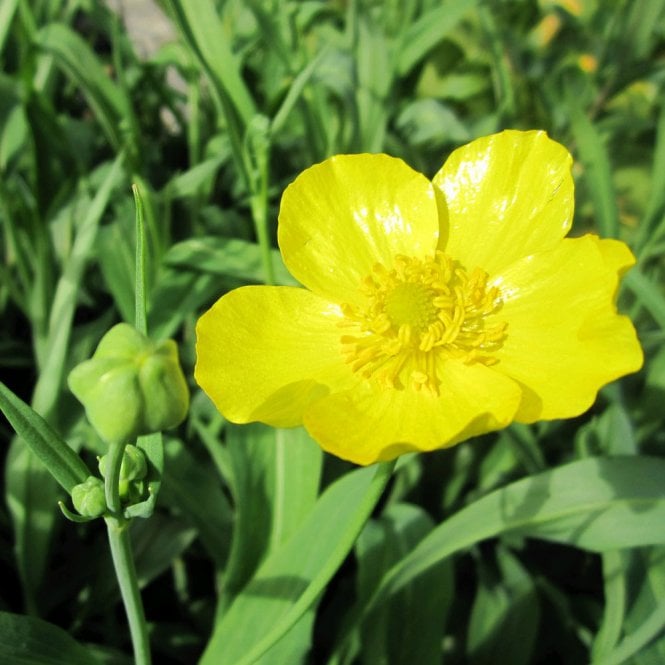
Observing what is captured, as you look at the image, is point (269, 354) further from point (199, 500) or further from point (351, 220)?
point (199, 500)

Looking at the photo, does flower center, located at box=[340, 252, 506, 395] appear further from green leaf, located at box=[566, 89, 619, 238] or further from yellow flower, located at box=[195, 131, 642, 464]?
green leaf, located at box=[566, 89, 619, 238]

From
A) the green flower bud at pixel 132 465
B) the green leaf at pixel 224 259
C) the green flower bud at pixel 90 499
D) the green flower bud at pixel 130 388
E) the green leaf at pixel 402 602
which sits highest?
the green flower bud at pixel 130 388

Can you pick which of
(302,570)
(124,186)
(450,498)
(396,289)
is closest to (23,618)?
(302,570)

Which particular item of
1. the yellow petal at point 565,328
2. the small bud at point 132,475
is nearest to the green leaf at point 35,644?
the small bud at point 132,475

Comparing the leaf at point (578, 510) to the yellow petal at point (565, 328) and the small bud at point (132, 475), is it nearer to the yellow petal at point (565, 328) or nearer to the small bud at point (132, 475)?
the yellow petal at point (565, 328)

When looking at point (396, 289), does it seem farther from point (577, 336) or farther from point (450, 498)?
point (450, 498)

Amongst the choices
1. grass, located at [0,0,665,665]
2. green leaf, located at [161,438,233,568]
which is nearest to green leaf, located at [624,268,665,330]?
grass, located at [0,0,665,665]
